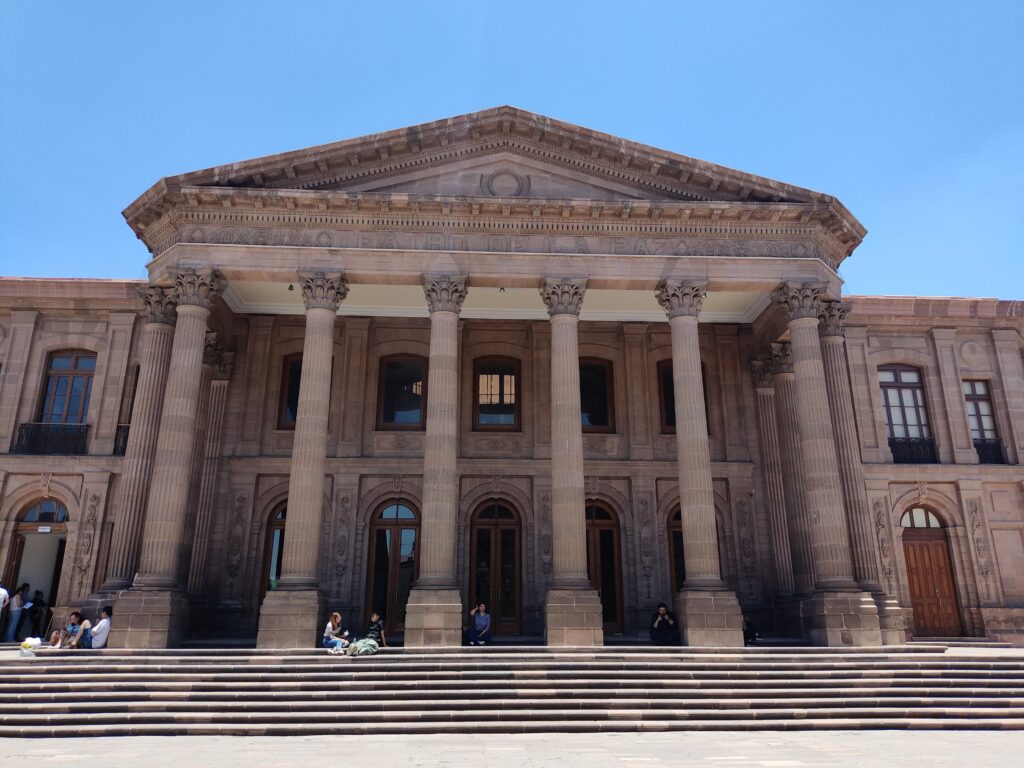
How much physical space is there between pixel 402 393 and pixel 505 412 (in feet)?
10.2

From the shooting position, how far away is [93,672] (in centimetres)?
1298

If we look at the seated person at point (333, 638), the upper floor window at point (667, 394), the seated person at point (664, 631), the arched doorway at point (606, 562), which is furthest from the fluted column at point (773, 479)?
the seated person at point (333, 638)

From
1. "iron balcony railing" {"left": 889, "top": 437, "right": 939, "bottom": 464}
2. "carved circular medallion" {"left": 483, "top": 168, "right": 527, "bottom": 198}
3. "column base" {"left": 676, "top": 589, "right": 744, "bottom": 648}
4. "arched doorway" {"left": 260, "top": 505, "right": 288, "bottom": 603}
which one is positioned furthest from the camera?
"iron balcony railing" {"left": 889, "top": 437, "right": 939, "bottom": 464}

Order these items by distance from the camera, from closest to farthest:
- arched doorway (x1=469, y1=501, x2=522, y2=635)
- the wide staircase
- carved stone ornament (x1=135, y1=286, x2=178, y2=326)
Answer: the wide staircase
carved stone ornament (x1=135, y1=286, x2=178, y2=326)
arched doorway (x1=469, y1=501, x2=522, y2=635)

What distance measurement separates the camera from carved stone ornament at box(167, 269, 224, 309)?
17.5 metres

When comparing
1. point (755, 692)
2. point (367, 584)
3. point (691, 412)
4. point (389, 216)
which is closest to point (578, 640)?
point (755, 692)

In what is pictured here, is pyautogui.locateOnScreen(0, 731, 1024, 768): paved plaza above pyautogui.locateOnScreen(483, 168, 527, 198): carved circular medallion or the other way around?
the other way around

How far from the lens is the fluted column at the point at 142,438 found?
55.1 feet

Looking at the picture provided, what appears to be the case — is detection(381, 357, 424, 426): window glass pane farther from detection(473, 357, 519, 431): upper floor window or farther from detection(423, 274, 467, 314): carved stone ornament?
detection(423, 274, 467, 314): carved stone ornament

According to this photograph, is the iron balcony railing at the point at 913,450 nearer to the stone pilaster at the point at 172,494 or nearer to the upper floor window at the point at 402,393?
the upper floor window at the point at 402,393

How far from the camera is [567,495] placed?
16.5 meters

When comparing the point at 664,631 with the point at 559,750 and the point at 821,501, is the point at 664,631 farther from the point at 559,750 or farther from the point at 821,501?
the point at 559,750

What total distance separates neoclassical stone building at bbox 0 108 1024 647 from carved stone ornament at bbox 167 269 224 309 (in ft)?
0.23

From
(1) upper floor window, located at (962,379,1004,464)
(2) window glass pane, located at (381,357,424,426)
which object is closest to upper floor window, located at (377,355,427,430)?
(2) window glass pane, located at (381,357,424,426)
